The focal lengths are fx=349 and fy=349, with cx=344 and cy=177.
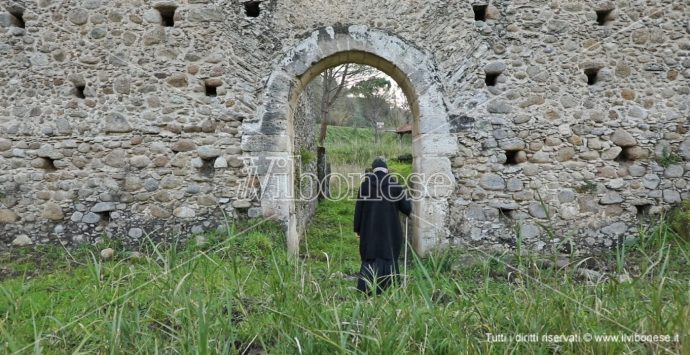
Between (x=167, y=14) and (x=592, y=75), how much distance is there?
5.06m

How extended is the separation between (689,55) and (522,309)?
431 cm

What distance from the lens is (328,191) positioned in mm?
8555

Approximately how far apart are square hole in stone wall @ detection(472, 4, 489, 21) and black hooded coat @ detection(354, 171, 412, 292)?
7.67 ft

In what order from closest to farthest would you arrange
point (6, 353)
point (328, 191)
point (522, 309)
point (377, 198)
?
point (6, 353)
point (522, 309)
point (377, 198)
point (328, 191)

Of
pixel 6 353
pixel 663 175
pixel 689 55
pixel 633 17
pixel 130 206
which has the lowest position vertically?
pixel 6 353

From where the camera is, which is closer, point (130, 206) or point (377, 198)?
point (377, 198)

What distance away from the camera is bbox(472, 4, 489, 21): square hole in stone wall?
4.04 metres

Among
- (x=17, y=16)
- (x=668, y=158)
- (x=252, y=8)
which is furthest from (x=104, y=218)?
(x=668, y=158)

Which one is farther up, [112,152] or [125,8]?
[125,8]

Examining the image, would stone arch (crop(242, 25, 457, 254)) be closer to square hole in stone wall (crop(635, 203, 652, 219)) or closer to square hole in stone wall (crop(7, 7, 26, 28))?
square hole in stone wall (crop(635, 203, 652, 219))

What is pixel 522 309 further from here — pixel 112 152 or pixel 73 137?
pixel 73 137

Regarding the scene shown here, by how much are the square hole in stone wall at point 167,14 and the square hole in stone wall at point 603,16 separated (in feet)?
16.2

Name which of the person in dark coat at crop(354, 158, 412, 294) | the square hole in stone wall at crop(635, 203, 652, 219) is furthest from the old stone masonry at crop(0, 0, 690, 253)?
the person in dark coat at crop(354, 158, 412, 294)

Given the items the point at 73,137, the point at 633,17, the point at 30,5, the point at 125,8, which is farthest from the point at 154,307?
the point at 633,17
